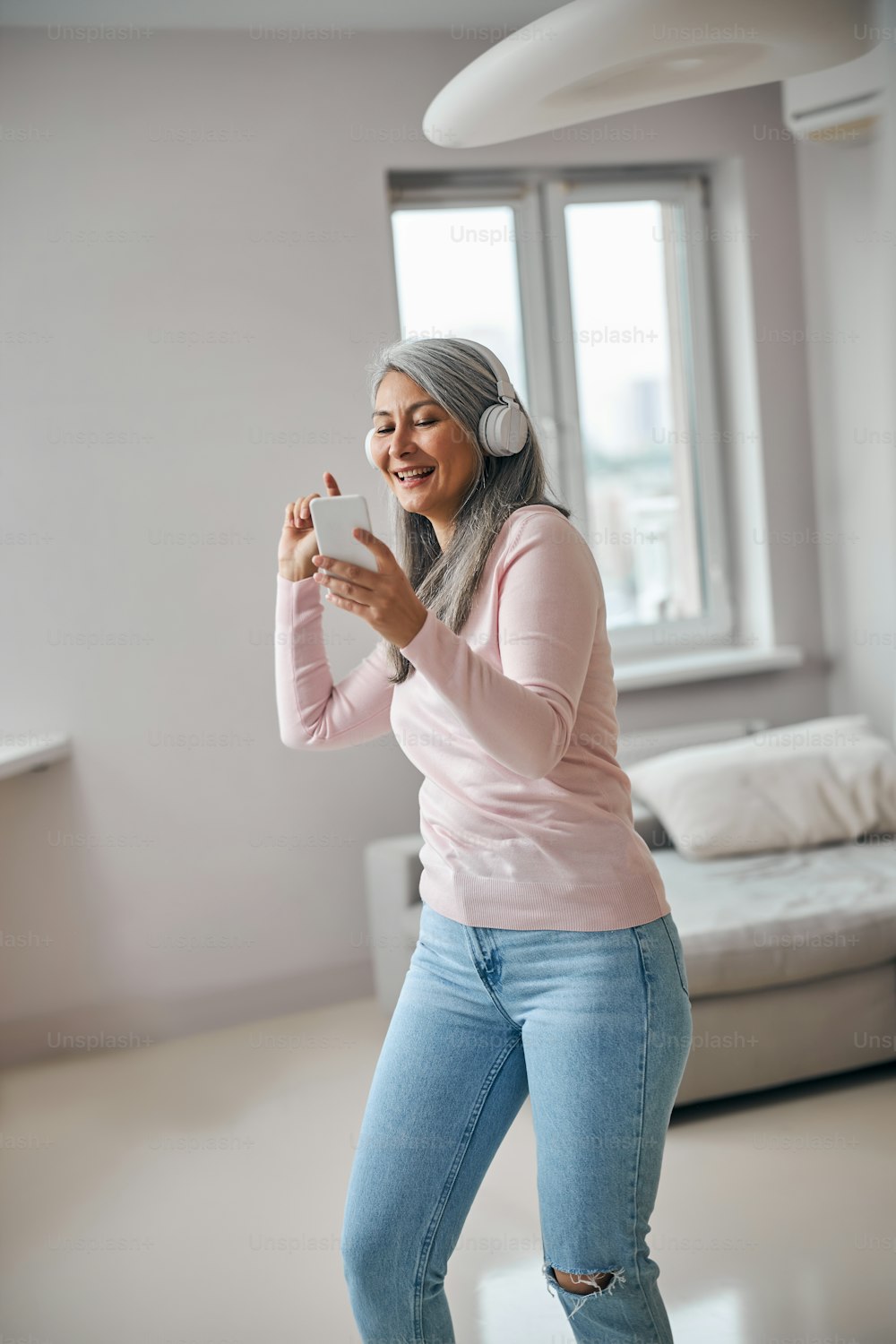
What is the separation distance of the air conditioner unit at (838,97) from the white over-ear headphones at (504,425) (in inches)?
102

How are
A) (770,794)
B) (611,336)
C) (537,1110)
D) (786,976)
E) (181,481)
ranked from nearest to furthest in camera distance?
1. (537,1110)
2. (786,976)
3. (770,794)
4. (181,481)
5. (611,336)

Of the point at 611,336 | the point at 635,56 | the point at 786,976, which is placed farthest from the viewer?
the point at 611,336

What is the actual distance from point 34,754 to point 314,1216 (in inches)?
53.5

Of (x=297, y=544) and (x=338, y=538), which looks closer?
(x=338, y=538)

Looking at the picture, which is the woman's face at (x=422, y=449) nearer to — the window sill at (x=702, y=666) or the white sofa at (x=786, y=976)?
the white sofa at (x=786, y=976)

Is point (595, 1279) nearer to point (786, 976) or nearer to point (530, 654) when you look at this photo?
point (530, 654)

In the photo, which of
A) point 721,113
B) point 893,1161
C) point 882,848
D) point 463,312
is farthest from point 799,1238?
point 721,113

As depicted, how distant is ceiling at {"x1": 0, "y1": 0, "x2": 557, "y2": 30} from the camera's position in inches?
123

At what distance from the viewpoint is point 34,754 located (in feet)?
10.00

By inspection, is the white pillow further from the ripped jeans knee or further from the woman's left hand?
the woman's left hand

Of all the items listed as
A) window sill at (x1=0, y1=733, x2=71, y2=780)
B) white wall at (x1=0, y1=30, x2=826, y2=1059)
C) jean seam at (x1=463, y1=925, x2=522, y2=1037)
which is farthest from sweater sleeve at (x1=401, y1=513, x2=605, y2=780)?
white wall at (x1=0, y1=30, x2=826, y2=1059)

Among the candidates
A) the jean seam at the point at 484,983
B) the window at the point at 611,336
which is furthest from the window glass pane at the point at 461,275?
the jean seam at the point at 484,983

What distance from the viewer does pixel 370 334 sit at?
11.5 ft

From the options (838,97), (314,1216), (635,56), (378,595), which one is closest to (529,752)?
(378,595)
